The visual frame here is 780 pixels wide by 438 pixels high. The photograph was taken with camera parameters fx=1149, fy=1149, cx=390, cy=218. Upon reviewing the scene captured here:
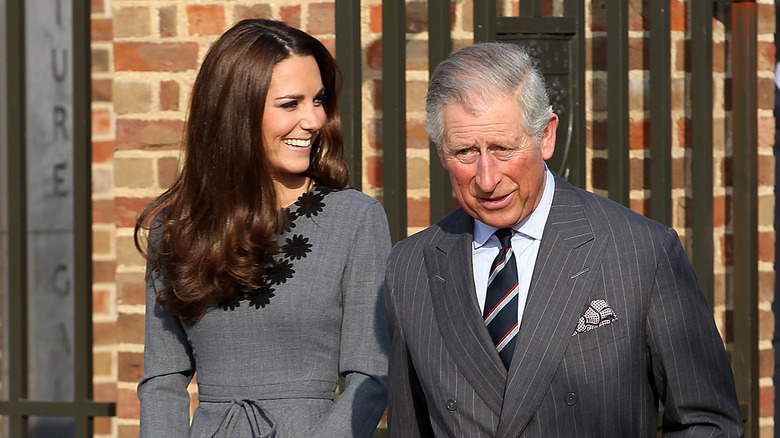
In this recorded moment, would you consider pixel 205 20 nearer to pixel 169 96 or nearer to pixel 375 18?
pixel 169 96

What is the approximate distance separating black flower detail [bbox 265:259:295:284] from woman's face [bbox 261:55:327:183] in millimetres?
219

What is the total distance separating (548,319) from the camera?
208cm

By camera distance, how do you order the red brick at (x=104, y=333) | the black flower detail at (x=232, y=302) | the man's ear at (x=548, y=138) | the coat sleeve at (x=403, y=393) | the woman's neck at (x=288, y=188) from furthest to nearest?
the red brick at (x=104, y=333) < the woman's neck at (x=288, y=188) < the black flower detail at (x=232, y=302) < the coat sleeve at (x=403, y=393) < the man's ear at (x=548, y=138)

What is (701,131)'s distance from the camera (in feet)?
11.5

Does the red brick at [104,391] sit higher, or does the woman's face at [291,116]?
the woman's face at [291,116]

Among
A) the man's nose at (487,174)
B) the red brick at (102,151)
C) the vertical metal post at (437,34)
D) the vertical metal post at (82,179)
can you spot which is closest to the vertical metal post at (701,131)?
the vertical metal post at (437,34)

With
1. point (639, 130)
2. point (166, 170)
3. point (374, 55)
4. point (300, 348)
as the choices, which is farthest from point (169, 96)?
point (639, 130)

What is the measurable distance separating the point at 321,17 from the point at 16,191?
3.70ft

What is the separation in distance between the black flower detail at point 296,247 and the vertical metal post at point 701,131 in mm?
1397

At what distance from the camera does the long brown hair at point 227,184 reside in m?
2.65

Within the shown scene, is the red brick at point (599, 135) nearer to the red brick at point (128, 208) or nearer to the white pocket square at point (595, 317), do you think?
the red brick at point (128, 208)

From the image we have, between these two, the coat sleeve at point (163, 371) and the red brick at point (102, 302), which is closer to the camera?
the coat sleeve at point (163, 371)

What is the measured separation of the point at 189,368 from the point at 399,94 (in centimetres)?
111

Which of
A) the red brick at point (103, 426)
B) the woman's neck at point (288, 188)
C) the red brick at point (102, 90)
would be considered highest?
the red brick at point (102, 90)
